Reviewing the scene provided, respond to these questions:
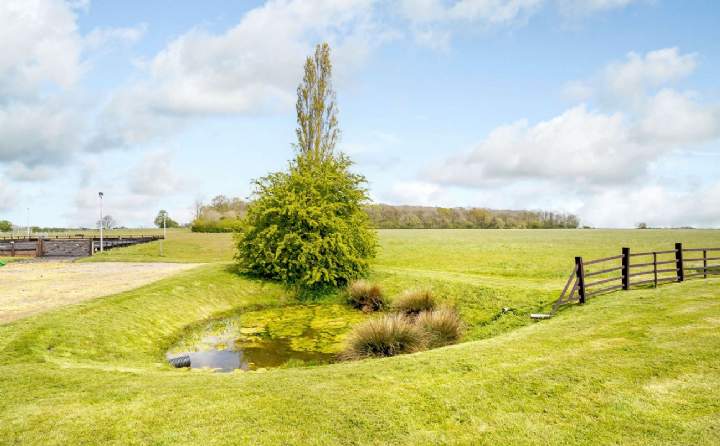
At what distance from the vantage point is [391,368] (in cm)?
899

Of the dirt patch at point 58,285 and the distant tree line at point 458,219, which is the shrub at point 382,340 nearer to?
the dirt patch at point 58,285

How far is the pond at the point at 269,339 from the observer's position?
43.9ft

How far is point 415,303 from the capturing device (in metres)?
18.8

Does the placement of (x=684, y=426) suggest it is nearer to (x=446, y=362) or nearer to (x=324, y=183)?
(x=446, y=362)

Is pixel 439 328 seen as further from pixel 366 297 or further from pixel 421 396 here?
pixel 366 297

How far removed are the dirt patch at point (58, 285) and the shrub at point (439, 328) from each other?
514 inches

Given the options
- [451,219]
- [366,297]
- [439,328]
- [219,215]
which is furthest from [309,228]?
[451,219]

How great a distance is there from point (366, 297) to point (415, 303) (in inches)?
131

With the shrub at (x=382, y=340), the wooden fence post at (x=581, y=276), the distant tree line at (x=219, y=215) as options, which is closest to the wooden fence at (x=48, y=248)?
the distant tree line at (x=219, y=215)

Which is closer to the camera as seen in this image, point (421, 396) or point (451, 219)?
point (421, 396)

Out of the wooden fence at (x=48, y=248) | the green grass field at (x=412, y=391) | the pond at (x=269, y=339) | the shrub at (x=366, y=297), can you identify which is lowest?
the pond at (x=269, y=339)

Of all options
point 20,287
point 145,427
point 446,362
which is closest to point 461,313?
point 446,362

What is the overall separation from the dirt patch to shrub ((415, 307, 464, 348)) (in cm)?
1305

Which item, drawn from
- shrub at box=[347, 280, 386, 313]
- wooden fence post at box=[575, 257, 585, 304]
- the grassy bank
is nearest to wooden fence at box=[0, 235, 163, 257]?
shrub at box=[347, 280, 386, 313]
